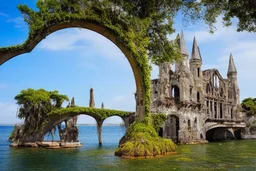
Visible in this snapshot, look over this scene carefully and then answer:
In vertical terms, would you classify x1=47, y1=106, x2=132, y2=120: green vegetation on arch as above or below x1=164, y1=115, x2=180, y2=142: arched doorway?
above

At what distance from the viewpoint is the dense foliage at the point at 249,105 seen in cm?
4918

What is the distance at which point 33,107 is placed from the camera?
102 feet

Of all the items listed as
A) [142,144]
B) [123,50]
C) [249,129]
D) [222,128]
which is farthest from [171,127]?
[123,50]

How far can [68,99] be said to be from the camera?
109 feet

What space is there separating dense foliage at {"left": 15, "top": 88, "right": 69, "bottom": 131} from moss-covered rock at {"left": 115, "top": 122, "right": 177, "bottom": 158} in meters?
14.5

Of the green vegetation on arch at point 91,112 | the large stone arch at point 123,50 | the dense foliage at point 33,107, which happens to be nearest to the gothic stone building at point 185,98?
the green vegetation on arch at point 91,112

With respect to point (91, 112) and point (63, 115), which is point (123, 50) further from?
point (91, 112)

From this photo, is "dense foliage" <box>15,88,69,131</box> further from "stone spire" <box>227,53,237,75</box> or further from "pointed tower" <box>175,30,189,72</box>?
"stone spire" <box>227,53,237,75</box>

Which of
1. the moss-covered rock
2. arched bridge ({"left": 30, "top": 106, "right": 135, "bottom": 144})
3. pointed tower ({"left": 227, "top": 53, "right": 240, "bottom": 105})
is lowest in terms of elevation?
the moss-covered rock

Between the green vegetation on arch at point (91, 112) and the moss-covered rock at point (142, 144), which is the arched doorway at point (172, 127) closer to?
the green vegetation on arch at point (91, 112)

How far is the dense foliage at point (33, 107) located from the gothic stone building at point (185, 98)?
12.0 meters

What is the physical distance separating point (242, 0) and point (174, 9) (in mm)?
2590

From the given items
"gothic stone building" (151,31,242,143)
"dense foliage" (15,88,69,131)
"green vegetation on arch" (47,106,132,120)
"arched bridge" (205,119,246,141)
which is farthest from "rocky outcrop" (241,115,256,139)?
"dense foliage" (15,88,69,131)

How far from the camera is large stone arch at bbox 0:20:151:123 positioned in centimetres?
1533
